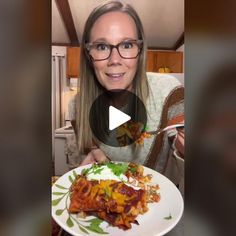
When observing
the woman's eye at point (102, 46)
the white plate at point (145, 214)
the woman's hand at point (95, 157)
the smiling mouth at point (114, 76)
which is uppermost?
the woman's eye at point (102, 46)

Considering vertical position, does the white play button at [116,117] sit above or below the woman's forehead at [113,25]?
below

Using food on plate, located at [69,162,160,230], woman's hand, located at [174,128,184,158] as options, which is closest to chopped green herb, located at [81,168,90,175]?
food on plate, located at [69,162,160,230]

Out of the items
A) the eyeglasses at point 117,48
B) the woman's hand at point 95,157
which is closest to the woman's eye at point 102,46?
the eyeglasses at point 117,48

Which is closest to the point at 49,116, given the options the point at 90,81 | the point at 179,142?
the point at 90,81

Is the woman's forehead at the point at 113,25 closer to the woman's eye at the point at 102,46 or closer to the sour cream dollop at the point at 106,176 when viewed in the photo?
the woman's eye at the point at 102,46

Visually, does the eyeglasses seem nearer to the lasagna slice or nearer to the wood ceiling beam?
the wood ceiling beam
